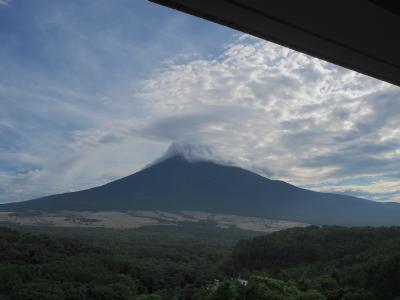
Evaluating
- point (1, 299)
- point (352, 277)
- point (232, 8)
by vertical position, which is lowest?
point (1, 299)

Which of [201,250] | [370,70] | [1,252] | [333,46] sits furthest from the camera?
[201,250]

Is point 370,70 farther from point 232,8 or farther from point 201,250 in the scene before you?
point 201,250

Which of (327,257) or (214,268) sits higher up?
(327,257)

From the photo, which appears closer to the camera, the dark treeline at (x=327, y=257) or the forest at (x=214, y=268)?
the forest at (x=214, y=268)

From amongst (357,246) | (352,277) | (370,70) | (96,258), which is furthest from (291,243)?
(370,70)

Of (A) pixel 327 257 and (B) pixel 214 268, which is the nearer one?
(A) pixel 327 257

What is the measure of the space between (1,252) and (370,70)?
217 ft

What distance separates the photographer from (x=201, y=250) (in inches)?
3676

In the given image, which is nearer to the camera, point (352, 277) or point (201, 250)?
point (352, 277)

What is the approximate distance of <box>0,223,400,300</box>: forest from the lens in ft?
147

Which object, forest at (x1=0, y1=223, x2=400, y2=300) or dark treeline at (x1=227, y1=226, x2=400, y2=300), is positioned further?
dark treeline at (x1=227, y1=226, x2=400, y2=300)

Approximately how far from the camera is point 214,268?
250 feet

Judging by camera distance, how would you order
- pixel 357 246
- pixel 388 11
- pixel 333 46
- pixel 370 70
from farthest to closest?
pixel 357 246, pixel 370 70, pixel 333 46, pixel 388 11

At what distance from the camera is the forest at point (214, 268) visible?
44750mm
